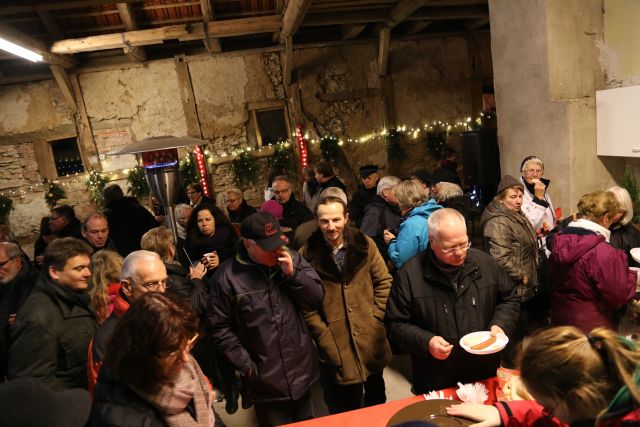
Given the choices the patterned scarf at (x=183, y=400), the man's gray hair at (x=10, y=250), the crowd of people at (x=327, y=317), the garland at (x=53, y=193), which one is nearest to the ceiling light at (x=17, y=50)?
the garland at (x=53, y=193)

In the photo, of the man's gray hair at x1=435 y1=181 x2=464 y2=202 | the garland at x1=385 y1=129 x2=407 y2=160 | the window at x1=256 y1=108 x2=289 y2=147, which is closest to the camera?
the man's gray hair at x1=435 y1=181 x2=464 y2=202

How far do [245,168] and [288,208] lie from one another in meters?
4.50

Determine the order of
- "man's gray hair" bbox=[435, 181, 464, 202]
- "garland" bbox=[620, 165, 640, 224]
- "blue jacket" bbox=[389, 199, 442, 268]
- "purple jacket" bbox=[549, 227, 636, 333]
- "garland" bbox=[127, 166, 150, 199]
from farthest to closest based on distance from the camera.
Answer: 1. "garland" bbox=[127, 166, 150, 199]
2. "man's gray hair" bbox=[435, 181, 464, 202]
3. "garland" bbox=[620, 165, 640, 224]
4. "blue jacket" bbox=[389, 199, 442, 268]
5. "purple jacket" bbox=[549, 227, 636, 333]

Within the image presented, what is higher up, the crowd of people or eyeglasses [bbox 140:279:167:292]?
eyeglasses [bbox 140:279:167:292]

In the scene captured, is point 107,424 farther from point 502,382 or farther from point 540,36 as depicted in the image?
point 540,36

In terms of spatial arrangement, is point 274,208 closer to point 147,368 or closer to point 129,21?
point 147,368

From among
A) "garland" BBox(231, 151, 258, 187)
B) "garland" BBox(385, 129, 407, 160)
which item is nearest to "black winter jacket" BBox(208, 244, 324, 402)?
"garland" BBox(231, 151, 258, 187)

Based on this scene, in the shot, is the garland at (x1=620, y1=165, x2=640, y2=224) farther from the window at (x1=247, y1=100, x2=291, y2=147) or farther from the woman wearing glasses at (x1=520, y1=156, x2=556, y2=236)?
the window at (x1=247, y1=100, x2=291, y2=147)

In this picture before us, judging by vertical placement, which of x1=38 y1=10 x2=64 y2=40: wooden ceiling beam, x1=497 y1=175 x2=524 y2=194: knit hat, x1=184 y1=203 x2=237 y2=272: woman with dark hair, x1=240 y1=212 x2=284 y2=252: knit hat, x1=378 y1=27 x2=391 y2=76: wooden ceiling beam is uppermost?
x1=38 y1=10 x2=64 y2=40: wooden ceiling beam

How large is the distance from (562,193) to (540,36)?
5.86 feet

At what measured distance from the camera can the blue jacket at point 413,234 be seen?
3.36m

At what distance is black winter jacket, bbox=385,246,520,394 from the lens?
2361 millimetres

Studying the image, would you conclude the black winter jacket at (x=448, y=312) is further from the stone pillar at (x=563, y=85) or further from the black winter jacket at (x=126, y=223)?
the black winter jacket at (x=126, y=223)

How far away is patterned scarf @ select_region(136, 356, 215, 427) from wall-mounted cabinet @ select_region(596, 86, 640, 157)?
4589mm
